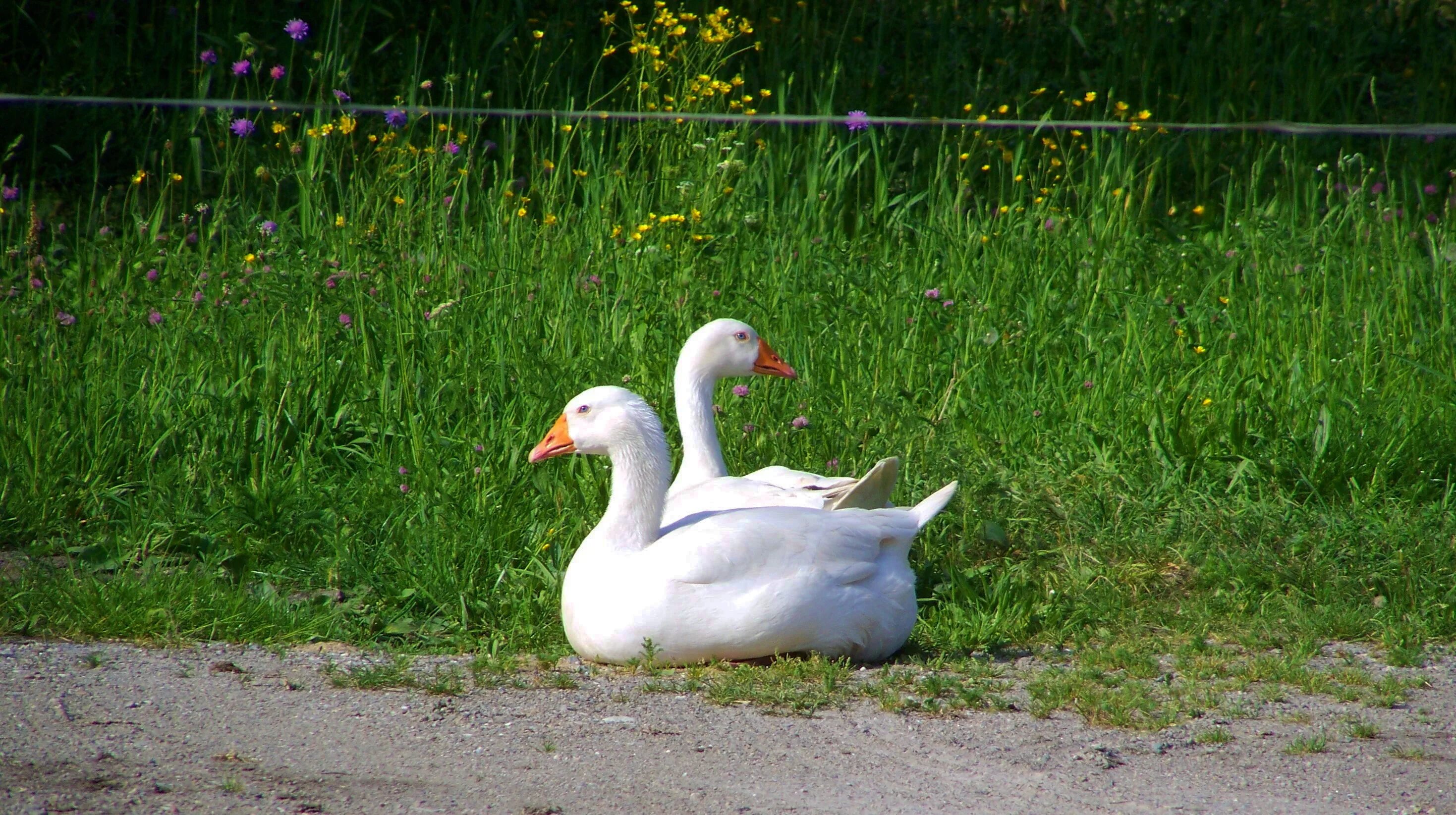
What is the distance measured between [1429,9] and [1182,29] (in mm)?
2100

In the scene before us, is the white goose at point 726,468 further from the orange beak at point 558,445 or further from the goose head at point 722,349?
the orange beak at point 558,445

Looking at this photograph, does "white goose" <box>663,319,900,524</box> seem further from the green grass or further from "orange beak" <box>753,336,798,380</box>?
the green grass

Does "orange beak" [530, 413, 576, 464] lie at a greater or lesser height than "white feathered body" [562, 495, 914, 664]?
greater

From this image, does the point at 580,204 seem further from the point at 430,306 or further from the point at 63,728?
the point at 63,728

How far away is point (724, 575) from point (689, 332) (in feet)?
7.41

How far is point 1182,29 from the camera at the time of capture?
406 inches

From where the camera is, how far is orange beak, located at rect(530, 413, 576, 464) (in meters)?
4.52

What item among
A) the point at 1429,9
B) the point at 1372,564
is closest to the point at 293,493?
the point at 1372,564

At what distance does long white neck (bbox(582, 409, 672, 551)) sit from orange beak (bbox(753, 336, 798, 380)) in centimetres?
102

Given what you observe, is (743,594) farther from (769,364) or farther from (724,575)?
(769,364)

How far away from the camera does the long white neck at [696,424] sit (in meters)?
5.11

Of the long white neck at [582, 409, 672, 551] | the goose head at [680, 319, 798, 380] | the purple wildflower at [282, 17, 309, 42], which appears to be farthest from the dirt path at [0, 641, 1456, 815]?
the purple wildflower at [282, 17, 309, 42]

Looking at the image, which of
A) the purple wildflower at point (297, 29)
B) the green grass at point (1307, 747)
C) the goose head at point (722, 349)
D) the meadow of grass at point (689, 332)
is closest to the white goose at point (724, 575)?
the meadow of grass at point (689, 332)

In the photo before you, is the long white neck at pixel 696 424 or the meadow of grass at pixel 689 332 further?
the long white neck at pixel 696 424
